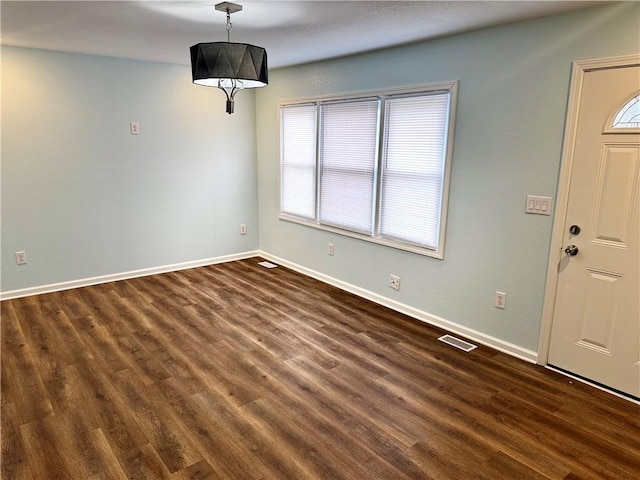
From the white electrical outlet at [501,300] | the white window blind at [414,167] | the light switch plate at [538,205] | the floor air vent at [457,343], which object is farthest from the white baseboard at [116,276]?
the light switch plate at [538,205]

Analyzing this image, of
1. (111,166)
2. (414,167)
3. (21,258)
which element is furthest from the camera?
(111,166)

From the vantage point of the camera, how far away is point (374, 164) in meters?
3.95

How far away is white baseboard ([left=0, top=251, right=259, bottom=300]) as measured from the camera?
4.14m

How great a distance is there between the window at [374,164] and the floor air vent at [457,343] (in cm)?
68

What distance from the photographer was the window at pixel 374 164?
3.44 m

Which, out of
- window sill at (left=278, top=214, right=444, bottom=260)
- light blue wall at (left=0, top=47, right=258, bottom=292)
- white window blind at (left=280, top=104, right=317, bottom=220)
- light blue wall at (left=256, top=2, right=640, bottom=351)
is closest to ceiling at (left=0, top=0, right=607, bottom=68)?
light blue wall at (left=256, top=2, right=640, bottom=351)

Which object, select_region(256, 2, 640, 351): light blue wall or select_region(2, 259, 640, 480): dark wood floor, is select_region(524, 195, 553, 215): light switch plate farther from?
select_region(2, 259, 640, 480): dark wood floor

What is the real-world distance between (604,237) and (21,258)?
193 inches

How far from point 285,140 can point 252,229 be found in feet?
4.35

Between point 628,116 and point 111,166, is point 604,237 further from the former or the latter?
point 111,166

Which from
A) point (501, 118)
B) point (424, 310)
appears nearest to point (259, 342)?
point (424, 310)

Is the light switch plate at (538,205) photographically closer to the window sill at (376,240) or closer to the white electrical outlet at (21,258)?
the window sill at (376,240)

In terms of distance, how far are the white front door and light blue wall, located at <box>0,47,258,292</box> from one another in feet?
12.6

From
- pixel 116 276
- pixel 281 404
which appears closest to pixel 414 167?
pixel 281 404
